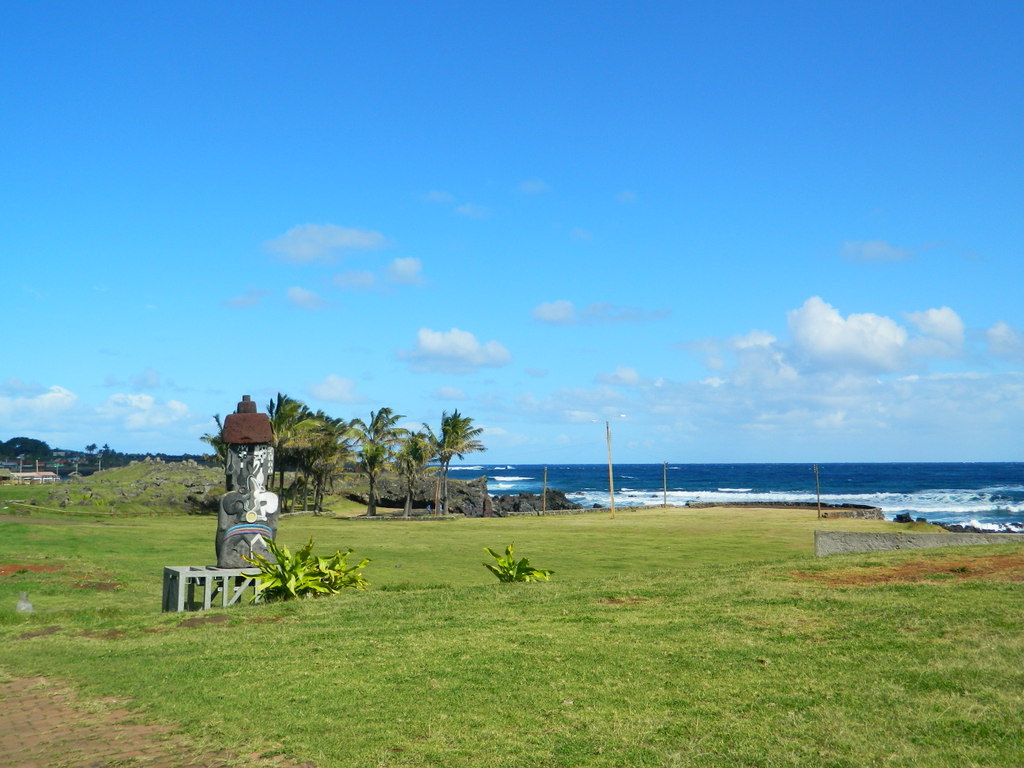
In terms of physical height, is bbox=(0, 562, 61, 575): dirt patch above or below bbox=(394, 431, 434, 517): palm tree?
below

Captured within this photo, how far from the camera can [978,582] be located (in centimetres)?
1396

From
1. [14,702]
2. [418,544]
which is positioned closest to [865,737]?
[14,702]

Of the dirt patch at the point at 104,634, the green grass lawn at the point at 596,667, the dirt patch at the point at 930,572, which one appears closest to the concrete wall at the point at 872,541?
the green grass lawn at the point at 596,667

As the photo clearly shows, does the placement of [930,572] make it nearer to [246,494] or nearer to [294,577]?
[294,577]

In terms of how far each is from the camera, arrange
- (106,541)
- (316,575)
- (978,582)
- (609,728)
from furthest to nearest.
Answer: (106,541) → (316,575) → (978,582) → (609,728)

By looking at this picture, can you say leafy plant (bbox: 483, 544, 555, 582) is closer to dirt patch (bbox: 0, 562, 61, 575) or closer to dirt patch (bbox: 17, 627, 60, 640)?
dirt patch (bbox: 17, 627, 60, 640)

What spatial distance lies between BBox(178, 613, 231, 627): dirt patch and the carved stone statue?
361 cm

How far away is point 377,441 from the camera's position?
69.7 meters

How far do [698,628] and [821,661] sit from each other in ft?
7.53

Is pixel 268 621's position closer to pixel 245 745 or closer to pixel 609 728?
pixel 245 745

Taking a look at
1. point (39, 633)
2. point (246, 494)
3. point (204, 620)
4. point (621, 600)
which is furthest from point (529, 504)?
point (39, 633)

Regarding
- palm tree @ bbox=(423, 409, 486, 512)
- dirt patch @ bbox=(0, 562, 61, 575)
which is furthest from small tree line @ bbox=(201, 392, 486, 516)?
dirt patch @ bbox=(0, 562, 61, 575)

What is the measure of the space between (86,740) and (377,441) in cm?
6152

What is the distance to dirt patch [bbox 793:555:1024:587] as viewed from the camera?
48.5 feet
